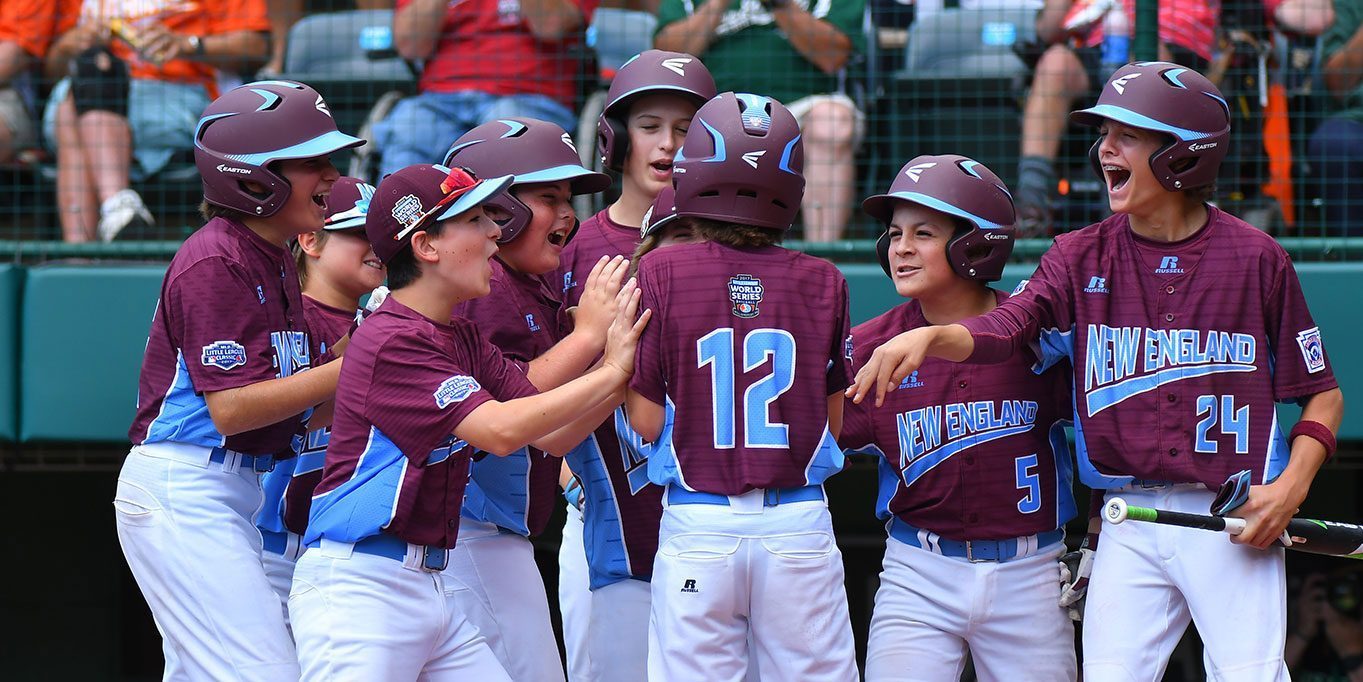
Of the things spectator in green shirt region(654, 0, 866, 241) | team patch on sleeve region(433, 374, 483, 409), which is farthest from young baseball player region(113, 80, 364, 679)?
spectator in green shirt region(654, 0, 866, 241)

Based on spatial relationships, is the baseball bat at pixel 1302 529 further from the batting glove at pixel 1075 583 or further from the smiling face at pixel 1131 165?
the smiling face at pixel 1131 165

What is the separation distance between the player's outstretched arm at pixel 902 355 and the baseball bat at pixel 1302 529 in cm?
51

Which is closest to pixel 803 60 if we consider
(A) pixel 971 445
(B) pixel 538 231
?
(B) pixel 538 231

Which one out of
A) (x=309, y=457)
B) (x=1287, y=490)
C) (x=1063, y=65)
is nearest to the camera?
(x=1287, y=490)

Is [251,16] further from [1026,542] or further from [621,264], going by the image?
[1026,542]

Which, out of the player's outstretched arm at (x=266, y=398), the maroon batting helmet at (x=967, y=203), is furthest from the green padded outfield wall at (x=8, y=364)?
the maroon batting helmet at (x=967, y=203)

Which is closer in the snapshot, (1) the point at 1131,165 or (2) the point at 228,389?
(2) the point at 228,389

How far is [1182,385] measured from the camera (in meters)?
3.92

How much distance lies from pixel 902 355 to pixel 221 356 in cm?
164

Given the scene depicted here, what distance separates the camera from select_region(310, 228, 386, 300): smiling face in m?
4.62

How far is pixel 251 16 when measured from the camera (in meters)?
6.71

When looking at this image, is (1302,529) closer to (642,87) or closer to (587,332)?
(587,332)

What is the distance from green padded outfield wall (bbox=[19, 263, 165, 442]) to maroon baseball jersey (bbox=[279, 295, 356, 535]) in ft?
4.09

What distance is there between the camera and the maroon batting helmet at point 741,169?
11.8ft
